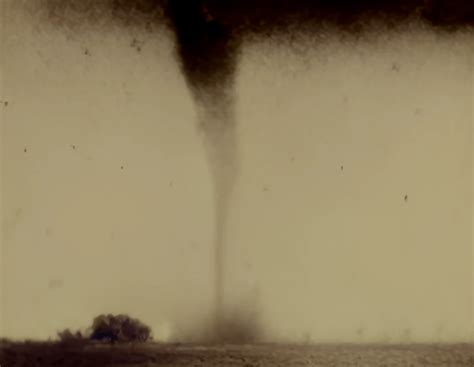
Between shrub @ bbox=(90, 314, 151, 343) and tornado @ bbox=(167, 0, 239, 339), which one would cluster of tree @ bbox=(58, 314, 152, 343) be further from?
tornado @ bbox=(167, 0, 239, 339)

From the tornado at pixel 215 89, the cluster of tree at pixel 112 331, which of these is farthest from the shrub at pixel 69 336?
the tornado at pixel 215 89

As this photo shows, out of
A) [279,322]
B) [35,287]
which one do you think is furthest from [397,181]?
[35,287]

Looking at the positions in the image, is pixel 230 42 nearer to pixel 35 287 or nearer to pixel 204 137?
pixel 204 137

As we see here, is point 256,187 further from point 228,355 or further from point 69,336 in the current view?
point 69,336

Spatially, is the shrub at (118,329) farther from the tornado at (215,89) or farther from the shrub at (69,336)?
the tornado at (215,89)

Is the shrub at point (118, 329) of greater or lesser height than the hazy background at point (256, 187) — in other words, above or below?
below

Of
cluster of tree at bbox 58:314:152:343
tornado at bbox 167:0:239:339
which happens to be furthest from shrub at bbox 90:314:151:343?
tornado at bbox 167:0:239:339

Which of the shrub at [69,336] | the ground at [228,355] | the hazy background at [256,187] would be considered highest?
the hazy background at [256,187]
